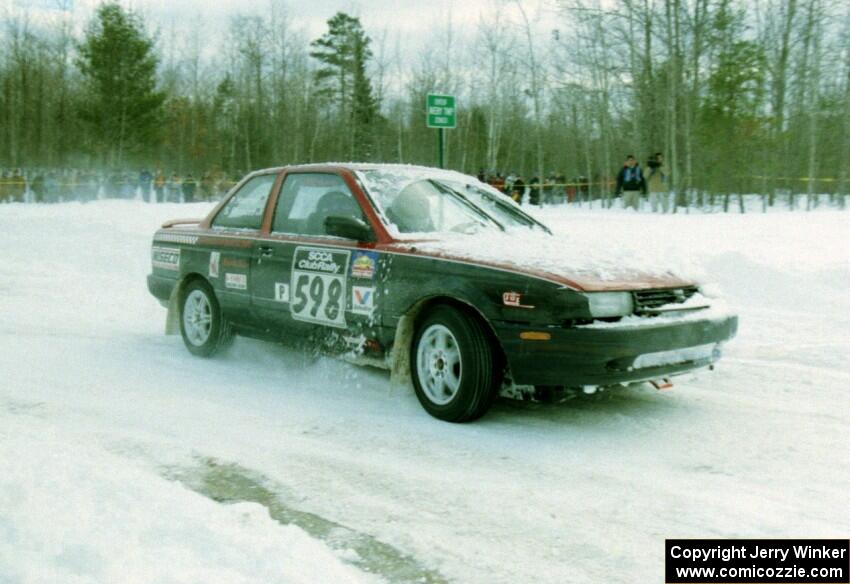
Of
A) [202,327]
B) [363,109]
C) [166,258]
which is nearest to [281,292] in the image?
[202,327]

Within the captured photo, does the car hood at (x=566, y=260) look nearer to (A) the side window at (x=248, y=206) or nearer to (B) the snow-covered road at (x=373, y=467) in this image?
(B) the snow-covered road at (x=373, y=467)

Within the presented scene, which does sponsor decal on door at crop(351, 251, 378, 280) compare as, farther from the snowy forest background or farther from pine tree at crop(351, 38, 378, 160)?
pine tree at crop(351, 38, 378, 160)

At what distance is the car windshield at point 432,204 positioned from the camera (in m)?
5.60

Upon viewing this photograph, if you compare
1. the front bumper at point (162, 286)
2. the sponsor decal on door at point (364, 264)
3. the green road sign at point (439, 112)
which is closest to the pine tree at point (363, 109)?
the green road sign at point (439, 112)

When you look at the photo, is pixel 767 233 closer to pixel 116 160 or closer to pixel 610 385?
pixel 610 385

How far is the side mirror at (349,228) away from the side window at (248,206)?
125cm

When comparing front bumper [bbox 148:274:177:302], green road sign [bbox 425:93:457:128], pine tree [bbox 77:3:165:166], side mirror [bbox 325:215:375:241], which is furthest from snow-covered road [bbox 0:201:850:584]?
pine tree [bbox 77:3:165:166]

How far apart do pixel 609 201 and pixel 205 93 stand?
1391 inches

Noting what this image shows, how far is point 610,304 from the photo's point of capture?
→ 4.51 meters

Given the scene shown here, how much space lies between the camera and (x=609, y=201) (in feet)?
104

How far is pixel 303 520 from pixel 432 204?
2869 mm

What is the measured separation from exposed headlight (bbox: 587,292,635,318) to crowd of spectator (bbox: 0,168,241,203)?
30932mm

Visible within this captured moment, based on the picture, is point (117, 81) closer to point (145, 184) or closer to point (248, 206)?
point (145, 184)

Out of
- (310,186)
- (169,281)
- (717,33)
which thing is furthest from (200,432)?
(717,33)
